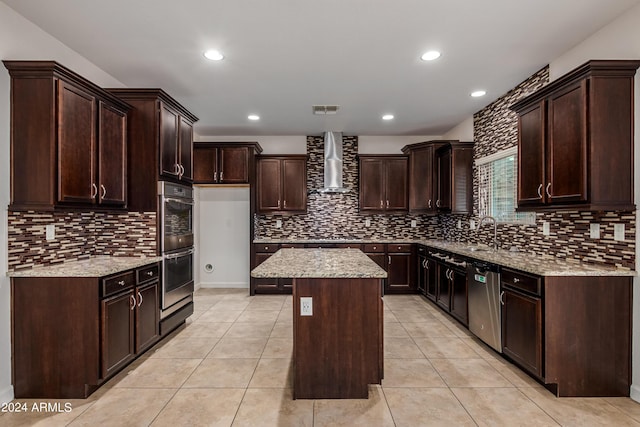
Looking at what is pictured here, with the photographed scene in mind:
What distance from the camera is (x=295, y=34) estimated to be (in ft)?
8.45

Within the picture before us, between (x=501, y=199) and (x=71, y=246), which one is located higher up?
(x=501, y=199)

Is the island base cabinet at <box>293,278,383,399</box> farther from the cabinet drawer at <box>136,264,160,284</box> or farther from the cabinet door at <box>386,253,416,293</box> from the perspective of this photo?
the cabinet door at <box>386,253,416,293</box>

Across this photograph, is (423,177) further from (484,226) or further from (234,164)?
(234,164)

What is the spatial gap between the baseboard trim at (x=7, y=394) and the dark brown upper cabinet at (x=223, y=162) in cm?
345

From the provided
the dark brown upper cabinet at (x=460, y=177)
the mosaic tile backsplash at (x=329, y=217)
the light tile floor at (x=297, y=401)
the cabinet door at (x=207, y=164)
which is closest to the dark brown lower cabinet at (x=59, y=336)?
the light tile floor at (x=297, y=401)

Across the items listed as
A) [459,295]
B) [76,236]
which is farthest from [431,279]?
[76,236]

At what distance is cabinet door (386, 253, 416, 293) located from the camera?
5305 millimetres

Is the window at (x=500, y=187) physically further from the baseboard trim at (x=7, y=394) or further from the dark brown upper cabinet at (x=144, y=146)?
the baseboard trim at (x=7, y=394)

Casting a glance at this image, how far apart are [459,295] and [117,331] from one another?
3498mm

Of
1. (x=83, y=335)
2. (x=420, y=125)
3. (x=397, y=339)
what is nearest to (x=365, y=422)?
(x=397, y=339)

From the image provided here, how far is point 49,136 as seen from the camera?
7.50ft

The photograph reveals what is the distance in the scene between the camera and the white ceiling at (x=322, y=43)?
7.39ft

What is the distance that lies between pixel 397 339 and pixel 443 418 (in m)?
1.32

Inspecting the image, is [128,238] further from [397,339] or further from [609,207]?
[609,207]
